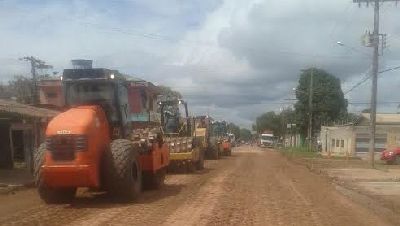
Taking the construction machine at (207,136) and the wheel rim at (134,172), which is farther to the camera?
the construction machine at (207,136)

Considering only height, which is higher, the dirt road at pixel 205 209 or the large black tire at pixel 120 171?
the large black tire at pixel 120 171

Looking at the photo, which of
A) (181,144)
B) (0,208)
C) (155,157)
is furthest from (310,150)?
(0,208)

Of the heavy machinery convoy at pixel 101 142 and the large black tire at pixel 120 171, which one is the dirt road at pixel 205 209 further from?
the heavy machinery convoy at pixel 101 142

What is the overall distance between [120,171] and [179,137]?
43.6 feet

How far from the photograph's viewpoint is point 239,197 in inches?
631

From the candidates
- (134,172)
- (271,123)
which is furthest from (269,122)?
(134,172)

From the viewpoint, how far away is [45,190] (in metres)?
14.4

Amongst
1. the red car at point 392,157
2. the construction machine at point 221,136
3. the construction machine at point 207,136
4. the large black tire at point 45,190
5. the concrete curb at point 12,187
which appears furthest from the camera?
the construction machine at point 221,136

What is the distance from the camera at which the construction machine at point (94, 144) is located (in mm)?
13945

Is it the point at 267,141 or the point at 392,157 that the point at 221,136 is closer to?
the point at 392,157

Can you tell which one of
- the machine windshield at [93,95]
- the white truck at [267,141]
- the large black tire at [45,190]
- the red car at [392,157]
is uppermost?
the machine windshield at [93,95]

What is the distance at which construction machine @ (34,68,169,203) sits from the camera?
1395 centimetres

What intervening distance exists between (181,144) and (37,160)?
12.2m

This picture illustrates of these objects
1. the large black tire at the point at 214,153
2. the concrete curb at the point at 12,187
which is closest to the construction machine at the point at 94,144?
the concrete curb at the point at 12,187
